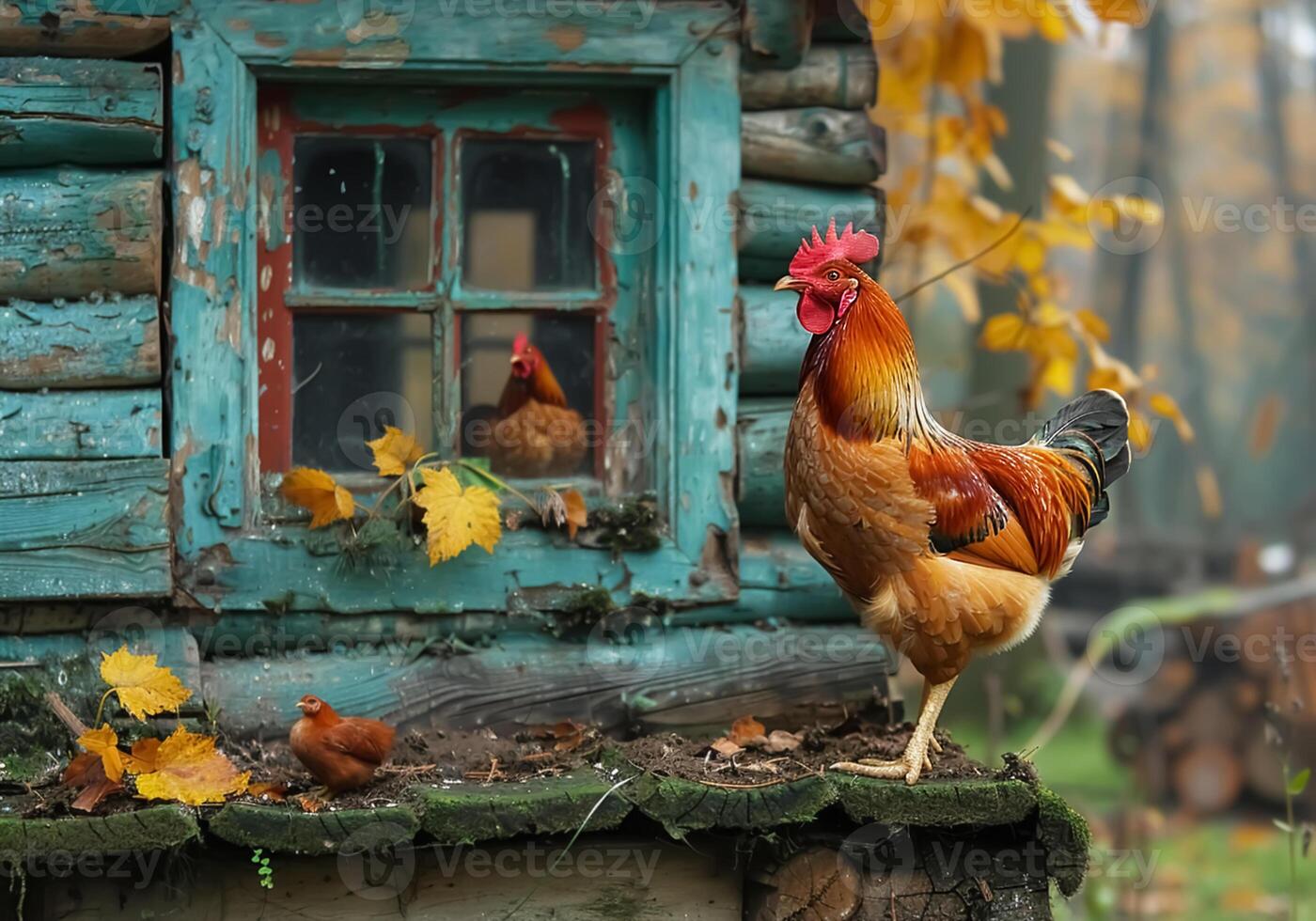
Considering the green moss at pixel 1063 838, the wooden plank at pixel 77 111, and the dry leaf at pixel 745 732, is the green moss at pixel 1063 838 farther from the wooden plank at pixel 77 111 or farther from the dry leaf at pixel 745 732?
the wooden plank at pixel 77 111

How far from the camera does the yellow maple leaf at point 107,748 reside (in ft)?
9.80

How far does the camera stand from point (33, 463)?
3.47 metres

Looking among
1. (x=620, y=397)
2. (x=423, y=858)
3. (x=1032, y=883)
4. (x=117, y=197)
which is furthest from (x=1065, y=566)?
(x=117, y=197)

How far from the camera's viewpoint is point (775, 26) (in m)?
3.79

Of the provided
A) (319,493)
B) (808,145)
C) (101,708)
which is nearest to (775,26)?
(808,145)

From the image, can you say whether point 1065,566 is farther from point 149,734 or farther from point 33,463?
point 33,463

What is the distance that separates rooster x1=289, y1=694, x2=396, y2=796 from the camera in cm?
305

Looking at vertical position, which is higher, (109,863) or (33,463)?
(33,463)

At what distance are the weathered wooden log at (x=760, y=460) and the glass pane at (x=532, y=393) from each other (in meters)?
0.43

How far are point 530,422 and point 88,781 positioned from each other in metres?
1.46

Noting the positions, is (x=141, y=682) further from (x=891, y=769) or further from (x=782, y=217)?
(x=782, y=217)

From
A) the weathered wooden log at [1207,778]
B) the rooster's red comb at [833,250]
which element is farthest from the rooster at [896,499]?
the weathered wooden log at [1207,778]

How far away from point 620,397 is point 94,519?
147cm

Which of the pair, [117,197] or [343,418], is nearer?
[117,197]
